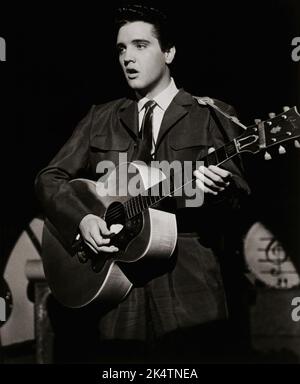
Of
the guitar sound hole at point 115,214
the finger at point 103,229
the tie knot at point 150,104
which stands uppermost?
the tie knot at point 150,104

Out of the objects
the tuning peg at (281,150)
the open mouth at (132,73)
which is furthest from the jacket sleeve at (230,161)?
the open mouth at (132,73)

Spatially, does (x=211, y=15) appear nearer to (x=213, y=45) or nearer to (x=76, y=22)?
(x=213, y=45)

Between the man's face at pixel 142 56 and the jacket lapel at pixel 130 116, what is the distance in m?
0.10

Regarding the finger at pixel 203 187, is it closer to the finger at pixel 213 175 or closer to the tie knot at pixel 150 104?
the finger at pixel 213 175

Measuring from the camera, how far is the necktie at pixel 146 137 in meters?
2.34

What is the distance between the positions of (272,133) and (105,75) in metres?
1.42

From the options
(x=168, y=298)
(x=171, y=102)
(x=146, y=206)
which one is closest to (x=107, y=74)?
(x=171, y=102)

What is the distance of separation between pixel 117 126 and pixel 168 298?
773mm

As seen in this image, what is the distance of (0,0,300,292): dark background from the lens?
9.38 feet

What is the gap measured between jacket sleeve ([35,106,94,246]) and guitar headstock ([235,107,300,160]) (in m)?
0.76

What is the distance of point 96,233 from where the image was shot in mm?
2283

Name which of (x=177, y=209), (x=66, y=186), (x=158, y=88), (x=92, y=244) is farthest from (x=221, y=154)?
(x=66, y=186)

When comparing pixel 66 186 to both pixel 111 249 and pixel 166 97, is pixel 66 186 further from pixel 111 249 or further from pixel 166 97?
pixel 166 97

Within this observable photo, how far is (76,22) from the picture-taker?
3152mm
